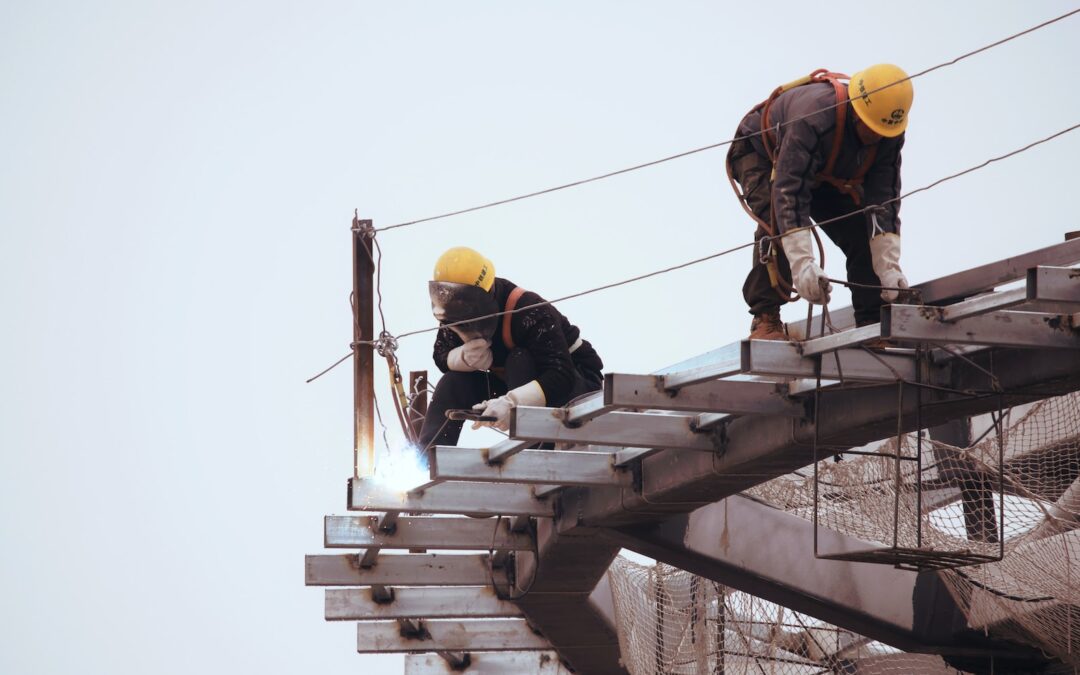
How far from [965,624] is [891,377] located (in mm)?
3702

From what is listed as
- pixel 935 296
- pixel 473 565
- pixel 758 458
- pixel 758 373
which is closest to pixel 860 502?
pixel 758 458

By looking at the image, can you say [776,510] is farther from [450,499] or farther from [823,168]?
[823,168]

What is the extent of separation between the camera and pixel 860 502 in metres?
10.6

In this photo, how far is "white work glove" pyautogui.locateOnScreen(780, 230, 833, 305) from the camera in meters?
8.98

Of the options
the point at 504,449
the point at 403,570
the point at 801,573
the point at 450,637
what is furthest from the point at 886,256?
the point at 450,637

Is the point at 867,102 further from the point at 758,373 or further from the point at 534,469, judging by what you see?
the point at 534,469

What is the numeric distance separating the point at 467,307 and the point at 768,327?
2333 millimetres

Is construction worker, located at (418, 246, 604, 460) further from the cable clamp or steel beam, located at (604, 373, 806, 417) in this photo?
steel beam, located at (604, 373, 806, 417)

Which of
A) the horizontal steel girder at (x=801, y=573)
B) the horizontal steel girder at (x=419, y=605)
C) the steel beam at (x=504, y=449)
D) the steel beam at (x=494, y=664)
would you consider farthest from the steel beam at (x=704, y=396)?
the steel beam at (x=494, y=664)

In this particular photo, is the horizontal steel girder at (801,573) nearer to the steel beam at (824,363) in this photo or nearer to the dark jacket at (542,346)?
the dark jacket at (542,346)

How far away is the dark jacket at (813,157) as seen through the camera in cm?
952

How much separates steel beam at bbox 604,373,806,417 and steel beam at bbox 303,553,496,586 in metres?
5.05

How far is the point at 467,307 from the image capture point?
11.6 meters

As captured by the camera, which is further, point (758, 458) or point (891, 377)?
point (758, 458)
